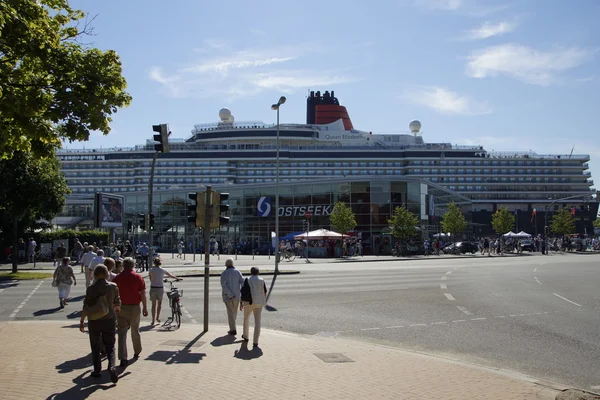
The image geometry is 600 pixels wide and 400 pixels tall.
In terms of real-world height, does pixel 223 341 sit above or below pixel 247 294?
below

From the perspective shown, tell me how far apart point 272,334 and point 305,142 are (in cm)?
10536

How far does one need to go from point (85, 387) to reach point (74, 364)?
1409 millimetres

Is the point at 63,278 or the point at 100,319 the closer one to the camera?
the point at 100,319

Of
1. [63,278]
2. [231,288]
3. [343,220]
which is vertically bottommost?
[63,278]

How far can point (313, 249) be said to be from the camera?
170 ft

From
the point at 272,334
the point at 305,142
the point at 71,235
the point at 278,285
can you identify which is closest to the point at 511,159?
the point at 305,142

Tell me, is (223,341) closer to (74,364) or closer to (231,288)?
(231,288)

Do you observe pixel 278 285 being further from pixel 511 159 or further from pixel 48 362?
pixel 511 159

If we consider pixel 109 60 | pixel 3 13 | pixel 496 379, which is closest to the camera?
pixel 3 13

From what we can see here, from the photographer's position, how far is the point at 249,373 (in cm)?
781

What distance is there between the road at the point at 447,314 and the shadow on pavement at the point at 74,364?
192 inches

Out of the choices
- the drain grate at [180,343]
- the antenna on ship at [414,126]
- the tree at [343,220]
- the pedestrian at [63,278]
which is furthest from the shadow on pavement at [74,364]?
the antenna on ship at [414,126]

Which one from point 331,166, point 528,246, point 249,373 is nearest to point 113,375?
point 249,373

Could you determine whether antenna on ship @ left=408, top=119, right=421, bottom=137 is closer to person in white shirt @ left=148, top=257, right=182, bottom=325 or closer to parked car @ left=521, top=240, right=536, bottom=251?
parked car @ left=521, top=240, right=536, bottom=251
